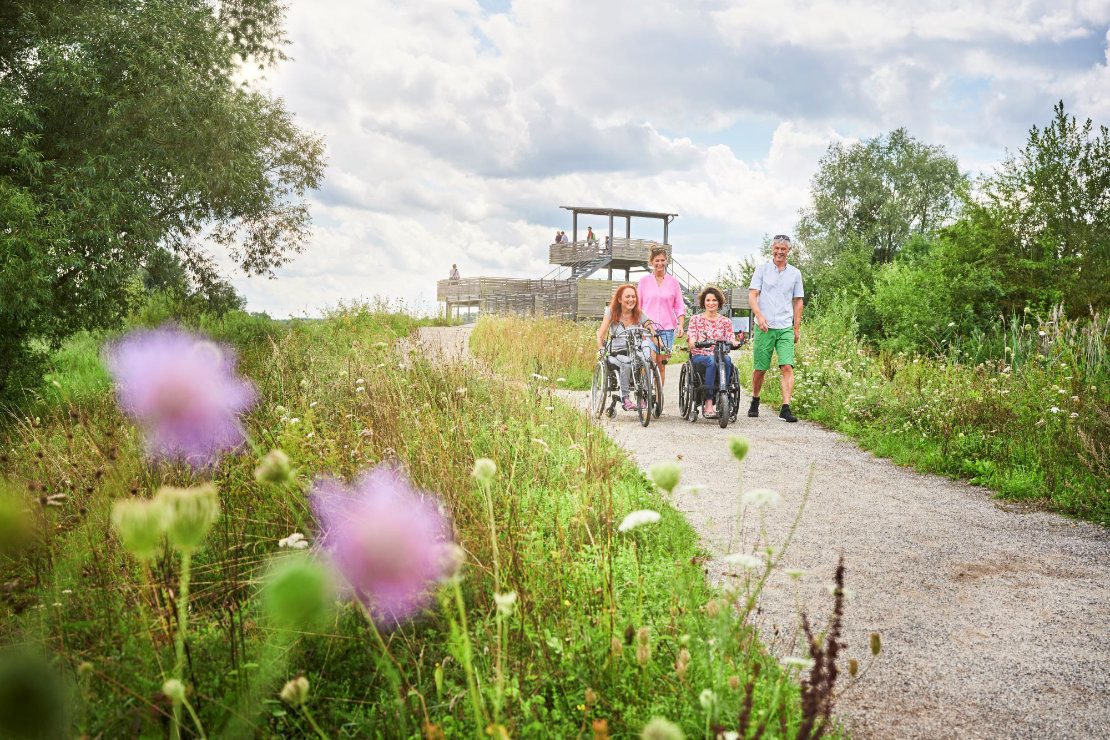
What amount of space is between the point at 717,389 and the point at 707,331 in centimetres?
78

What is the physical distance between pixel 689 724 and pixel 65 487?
4.58 meters

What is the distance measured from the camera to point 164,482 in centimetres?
416

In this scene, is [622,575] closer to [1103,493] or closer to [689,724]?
[689,724]

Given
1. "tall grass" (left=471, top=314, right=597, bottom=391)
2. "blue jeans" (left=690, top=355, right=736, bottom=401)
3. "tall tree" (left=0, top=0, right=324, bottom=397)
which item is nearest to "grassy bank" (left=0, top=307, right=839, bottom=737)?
"blue jeans" (left=690, top=355, right=736, bottom=401)

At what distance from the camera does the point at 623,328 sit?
9164mm

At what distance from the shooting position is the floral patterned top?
9.34m

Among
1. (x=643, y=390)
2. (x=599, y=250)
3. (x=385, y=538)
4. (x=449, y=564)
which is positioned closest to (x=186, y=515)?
(x=385, y=538)

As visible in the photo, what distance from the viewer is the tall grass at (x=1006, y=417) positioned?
6.03 metres

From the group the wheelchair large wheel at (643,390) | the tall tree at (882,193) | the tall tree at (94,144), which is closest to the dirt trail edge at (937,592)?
the wheelchair large wheel at (643,390)

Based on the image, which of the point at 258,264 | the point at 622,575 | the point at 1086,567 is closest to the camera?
the point at 622,575

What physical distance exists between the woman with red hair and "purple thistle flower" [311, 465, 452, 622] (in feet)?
18.3

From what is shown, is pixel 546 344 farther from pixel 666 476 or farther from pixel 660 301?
pixel 666 476

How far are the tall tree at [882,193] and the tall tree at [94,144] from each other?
43.5m

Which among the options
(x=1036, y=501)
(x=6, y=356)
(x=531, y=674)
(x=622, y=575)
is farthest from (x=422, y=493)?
(x=6, y=356)
